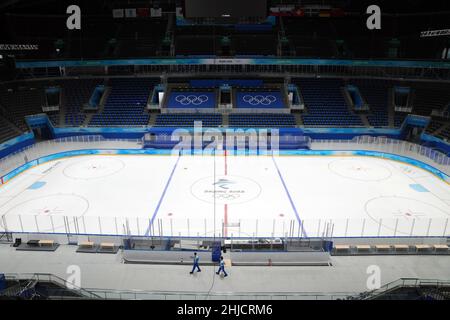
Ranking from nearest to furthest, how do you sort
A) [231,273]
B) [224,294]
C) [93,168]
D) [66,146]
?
1. [224,294]
2. [231,273]
3. [93,168]
4. [66,146]

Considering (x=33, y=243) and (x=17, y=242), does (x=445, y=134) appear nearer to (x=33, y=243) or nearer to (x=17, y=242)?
(x=33, y=243)

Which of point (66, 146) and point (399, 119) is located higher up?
point (399, 119)

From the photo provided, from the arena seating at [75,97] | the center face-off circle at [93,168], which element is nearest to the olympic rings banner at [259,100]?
the center face-off circle at [93,168]

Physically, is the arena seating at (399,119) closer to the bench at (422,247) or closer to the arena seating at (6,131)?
the bench at (422,247)

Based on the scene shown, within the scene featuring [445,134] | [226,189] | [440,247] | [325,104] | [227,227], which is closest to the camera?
[440,247]

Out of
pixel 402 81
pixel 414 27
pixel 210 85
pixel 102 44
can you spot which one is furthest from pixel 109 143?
pixel 414 27

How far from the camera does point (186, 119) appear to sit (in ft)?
91.6

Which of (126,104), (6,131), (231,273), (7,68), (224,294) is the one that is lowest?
(231,273)

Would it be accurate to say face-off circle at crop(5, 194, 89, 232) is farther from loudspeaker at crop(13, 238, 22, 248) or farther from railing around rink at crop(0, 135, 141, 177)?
railing around rink at crop(0, 135, 141, 177)

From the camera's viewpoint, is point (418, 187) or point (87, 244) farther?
point (418, 187)

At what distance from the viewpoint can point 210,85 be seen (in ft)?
104

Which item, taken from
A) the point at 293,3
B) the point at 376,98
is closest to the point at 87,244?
the point at 376,98

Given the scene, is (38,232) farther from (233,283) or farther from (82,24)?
(82,24)

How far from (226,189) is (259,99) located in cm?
1443
